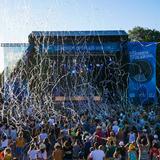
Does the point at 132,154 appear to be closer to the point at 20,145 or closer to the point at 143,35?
the point at 20,145

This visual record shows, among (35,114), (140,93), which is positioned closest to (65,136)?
(35,114)

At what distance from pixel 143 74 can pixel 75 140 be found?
15.9 metres

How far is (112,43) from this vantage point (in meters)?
38.0

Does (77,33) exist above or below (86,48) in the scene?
above

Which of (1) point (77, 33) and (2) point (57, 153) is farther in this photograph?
(1) point (77, 33)

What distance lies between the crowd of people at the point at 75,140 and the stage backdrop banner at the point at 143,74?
27.0 ft

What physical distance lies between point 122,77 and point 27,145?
17803mm

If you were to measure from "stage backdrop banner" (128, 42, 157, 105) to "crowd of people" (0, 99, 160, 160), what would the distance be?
27.0 feet

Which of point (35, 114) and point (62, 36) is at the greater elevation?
point (62, 36)

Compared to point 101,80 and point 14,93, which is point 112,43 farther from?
point 14,93

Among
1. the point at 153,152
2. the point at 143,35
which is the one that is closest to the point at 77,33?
the point at 153,152

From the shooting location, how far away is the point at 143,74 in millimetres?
35625

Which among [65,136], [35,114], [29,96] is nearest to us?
[65,136]

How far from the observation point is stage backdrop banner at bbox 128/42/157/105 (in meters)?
35.3
